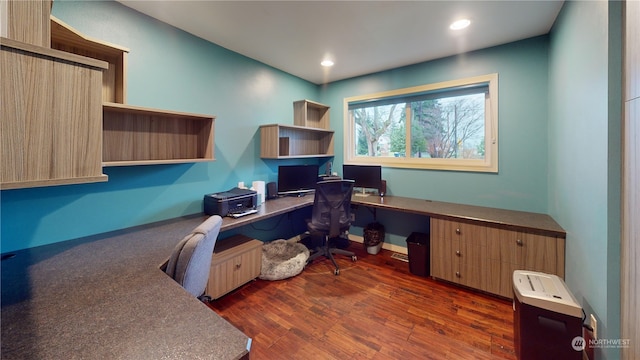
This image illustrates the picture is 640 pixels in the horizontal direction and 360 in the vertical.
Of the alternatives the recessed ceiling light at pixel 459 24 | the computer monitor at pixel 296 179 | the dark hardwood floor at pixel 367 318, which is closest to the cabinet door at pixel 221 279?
the dark hardwood floor at pixel 367 318

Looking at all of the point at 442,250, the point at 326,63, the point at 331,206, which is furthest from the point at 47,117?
the point at 442,250

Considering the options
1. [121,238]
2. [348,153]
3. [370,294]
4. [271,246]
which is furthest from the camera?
[348,153]

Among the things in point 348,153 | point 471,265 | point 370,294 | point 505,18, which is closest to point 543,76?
point 505,18

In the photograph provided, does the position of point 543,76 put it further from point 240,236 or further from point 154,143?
point 154,143

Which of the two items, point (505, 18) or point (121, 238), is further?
point (505, 18)

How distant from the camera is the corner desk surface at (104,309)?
73 centimetres

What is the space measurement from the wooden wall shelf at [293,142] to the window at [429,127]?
411 millimetres

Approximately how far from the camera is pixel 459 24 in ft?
7.42

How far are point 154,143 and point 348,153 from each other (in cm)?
263

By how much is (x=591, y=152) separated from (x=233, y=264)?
108 inches

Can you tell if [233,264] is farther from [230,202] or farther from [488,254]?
[488,254]

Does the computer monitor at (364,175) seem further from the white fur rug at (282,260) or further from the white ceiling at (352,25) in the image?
the white ceiling at (352,25)

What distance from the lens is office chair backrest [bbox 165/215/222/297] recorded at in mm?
1265

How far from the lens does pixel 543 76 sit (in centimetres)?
247
